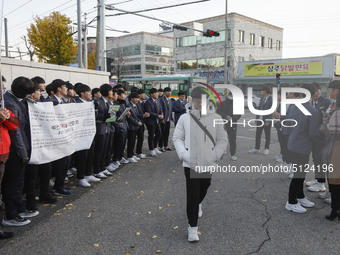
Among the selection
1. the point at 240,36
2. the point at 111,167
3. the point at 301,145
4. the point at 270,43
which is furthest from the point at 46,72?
the point at 270,43

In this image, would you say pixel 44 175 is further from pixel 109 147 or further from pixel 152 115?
pixel 152 115

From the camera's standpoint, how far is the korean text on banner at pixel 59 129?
181 inches

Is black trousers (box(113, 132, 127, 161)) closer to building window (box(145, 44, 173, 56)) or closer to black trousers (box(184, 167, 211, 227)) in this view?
black trousers (box(184, 167, 211, 227))

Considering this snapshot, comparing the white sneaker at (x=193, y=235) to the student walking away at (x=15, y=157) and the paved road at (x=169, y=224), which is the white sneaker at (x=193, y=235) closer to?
the paved road at (x=169, y=224)

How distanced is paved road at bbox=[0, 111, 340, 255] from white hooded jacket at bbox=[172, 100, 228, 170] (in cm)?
108

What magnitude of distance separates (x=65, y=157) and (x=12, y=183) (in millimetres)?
1381

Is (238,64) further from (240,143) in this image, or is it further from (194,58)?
(240,143)

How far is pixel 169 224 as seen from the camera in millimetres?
4258

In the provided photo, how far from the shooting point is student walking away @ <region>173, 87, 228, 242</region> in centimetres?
370

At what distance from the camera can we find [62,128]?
522 centimetres

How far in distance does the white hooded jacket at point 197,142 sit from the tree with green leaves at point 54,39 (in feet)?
80.3

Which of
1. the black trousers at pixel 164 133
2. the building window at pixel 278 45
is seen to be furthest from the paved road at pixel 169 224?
the building window at pixel 278 45

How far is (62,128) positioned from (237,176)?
4152mm

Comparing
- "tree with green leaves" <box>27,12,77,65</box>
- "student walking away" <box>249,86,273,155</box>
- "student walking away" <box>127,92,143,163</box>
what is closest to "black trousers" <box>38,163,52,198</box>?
"student walking away" <box>127,92,143,163</box>
